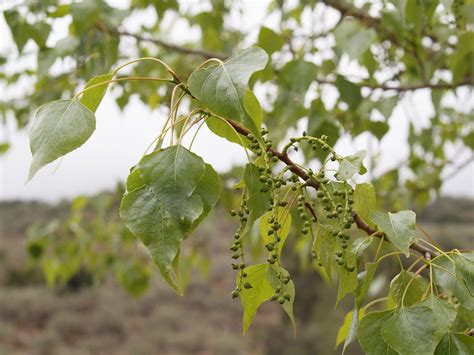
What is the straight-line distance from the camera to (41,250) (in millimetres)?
2273

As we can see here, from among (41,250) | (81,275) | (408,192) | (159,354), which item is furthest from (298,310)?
(408,192)

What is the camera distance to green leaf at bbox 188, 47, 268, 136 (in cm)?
49

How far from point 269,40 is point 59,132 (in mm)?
626

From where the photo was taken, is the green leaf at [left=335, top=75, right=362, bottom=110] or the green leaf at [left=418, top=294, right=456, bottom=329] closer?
the green leaf at [left=418, top=294, right=456, bottom=329]

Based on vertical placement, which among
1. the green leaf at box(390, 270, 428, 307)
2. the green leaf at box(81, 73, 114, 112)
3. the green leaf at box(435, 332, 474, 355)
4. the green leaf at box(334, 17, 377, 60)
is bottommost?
the green leaf at box(435, 332, 474, 355)

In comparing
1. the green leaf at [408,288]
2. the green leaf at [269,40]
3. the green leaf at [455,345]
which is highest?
the green leaf at [269,40]

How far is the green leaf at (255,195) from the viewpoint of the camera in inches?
20.5

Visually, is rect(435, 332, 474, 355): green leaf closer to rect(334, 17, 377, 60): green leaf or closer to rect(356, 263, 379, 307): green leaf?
rect(356, 263, 379, 307): green leaf

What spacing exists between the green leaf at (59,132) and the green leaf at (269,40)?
1.94 ft

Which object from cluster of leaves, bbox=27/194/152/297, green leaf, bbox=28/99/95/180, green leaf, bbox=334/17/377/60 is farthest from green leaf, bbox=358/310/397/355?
cluster of leaves, bbox=27/194/152/297

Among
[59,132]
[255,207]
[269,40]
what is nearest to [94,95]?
[59,132]

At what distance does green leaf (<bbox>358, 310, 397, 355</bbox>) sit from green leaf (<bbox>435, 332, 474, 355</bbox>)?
40mm

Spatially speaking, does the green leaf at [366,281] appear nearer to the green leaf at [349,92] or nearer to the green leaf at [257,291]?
the green leaf at [257,291]

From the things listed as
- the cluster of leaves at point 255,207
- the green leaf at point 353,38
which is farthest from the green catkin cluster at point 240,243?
the green leaf at point 353,38
